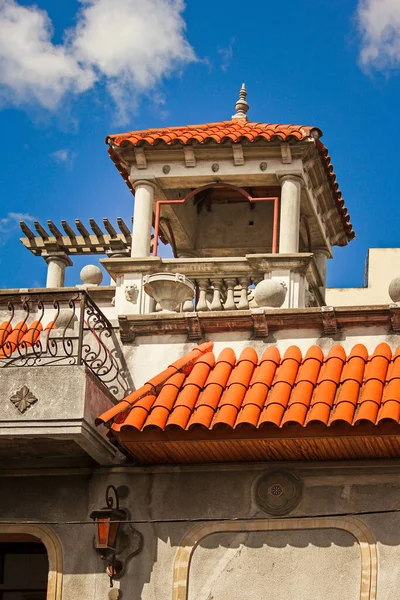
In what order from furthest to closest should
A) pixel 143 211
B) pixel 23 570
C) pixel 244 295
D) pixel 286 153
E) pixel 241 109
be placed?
pixel 241 109 → pixel 143 211 → pixel 286 153 → pixel 244 295 → pixel 23 570

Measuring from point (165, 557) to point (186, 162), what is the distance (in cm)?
620

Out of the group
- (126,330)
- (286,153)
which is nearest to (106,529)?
(126,330)

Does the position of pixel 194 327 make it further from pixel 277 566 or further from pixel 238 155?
pixel 238 155

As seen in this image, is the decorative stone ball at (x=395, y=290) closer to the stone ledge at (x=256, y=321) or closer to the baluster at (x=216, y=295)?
the stone ledge at (x=256, y=321)

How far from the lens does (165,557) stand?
1505 centimetres

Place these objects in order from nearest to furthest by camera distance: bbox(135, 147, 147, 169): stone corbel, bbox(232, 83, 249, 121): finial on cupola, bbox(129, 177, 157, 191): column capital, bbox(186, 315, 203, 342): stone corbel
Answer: bbox(186, 315, 203, 342): stone corbel → bbox(135, 147, 147, 169): stone corbel → bbox(129, 177, 157, 191): column capital → bbox(232, 83, 249, 121): finial on cupola

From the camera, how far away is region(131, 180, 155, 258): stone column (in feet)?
62.5

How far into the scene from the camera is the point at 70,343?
15586mm

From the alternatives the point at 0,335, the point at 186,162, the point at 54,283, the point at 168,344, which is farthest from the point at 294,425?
the point at 54,283

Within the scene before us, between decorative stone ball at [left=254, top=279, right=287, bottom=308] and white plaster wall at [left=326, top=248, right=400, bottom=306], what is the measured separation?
15399 millimetres

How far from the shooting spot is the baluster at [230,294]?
18.1 m

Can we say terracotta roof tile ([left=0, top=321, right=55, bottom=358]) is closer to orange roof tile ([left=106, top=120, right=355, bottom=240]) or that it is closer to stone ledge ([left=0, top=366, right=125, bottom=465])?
stone ledge ([left=0, top=366, right=125, bottom=465])

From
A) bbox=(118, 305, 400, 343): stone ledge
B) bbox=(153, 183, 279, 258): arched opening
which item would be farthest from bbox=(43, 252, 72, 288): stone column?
bbox=(118, 305, 400, 343): stone ledge

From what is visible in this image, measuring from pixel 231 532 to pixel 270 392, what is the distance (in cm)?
157
